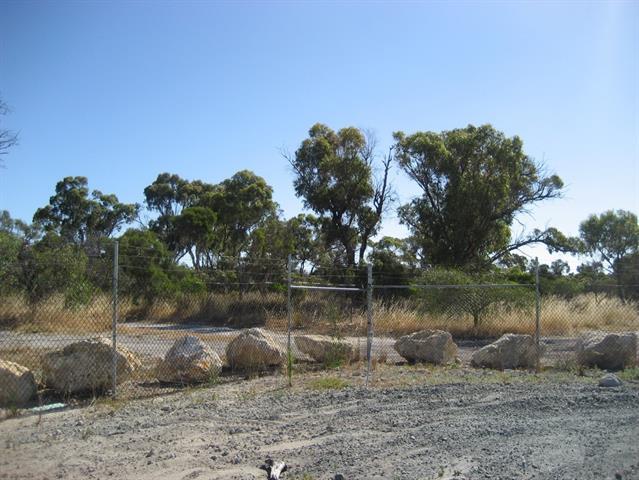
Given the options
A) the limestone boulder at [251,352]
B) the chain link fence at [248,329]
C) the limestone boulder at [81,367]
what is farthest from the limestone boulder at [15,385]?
the limestone boulder at [251,352]

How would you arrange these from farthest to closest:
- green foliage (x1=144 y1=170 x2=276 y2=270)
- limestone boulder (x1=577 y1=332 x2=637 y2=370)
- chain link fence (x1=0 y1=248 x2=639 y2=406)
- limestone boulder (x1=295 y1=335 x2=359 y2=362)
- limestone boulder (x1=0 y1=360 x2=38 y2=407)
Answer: green foliage (x1=144 y1=170 x2=276 y2=270) → limestone boulder (x1=295 y1=335 x2=359 y2=362) → limestone boulder (x1=577 y1=332 x2=637 y2=370) → chain link fence (x1=0 y1=248 x2=639 y2=406) → limestone boulder (x1=0 y1=360 x2=38 y2=407)

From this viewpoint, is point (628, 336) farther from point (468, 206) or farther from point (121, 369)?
point (468, 206)

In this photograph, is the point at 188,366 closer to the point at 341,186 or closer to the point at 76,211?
the point at 341,186

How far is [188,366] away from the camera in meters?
10.1

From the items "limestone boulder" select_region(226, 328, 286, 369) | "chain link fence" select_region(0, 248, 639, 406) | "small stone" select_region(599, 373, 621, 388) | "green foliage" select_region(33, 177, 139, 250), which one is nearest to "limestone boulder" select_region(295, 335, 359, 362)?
"chain link fence" select_region(0, 248, 639, 406)

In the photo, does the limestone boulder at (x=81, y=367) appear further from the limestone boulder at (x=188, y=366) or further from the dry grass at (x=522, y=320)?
the dry grass at (x=522, y=320)

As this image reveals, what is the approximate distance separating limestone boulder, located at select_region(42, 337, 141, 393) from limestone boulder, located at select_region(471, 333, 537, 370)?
7.24 metres

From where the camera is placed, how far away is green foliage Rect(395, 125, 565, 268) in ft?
92.3

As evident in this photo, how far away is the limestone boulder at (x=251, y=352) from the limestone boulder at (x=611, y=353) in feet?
20.2

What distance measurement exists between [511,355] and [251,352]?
5.25 m

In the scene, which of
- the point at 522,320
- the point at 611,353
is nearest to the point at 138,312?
the point at 522,320

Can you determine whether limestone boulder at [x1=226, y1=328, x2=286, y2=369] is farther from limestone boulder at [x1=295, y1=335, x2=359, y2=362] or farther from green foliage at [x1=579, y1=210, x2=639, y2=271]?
green foliage at [x1=579, y1=210, x2=639, y2=271]

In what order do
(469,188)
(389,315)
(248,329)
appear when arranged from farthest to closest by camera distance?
(469,188) < (389,315) < (248,329)

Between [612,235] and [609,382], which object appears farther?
[612,235]
